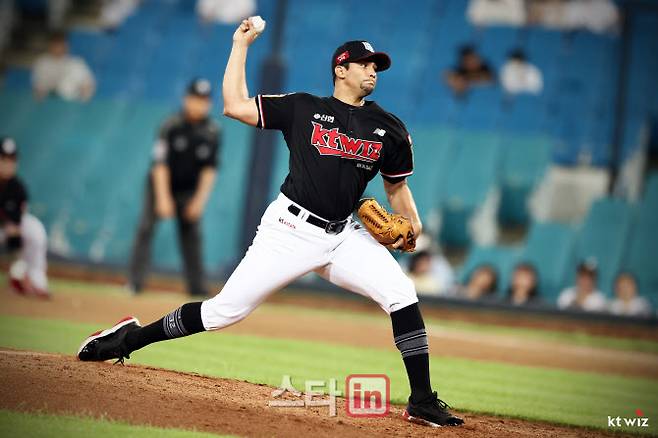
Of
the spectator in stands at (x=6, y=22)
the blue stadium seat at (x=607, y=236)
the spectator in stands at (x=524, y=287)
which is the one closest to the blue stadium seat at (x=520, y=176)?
the blue stadium seat at (x=607, y=236)

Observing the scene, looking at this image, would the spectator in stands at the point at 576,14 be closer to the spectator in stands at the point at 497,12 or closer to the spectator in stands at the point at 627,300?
the spectator in stands at the point at 497,12

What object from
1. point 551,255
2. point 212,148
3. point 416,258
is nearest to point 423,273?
point 416,258

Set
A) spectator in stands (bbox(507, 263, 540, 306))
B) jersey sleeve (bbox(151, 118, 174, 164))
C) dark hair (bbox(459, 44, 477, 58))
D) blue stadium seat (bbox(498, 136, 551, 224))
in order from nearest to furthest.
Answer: jersey sleeve (bbox(151, 118, 174, 164)) < spectator in stands (bbox(507, 263, 540, 306)) < blue stadium seat (bbox(498, 136, 551, 224)) < dark hair (bbox(459, 44, 477, 58))

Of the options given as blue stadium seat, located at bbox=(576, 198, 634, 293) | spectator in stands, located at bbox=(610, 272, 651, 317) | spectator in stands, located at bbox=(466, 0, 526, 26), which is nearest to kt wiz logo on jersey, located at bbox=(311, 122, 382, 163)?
spectator in stands, located at bbox=(610, 272, 651, 317)

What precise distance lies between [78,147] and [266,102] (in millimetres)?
12280

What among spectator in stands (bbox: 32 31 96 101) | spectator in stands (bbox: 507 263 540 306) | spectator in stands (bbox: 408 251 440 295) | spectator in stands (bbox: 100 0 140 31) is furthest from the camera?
spectator in stands (bbox: 100 0 140 31)

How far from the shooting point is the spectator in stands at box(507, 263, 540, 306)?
13.9 meters

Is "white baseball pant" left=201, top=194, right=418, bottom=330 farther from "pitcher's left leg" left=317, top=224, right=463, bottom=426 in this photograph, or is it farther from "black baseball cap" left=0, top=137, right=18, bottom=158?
"black baseball cap" left=0, top=137, right=18, bottom=158

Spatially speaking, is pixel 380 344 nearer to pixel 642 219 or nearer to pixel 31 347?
pixel 31 347

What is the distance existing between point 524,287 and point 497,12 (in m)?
5.50

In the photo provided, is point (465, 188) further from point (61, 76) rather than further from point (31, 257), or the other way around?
point (61, 76)

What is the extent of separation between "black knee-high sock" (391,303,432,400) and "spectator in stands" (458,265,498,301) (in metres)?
8.76

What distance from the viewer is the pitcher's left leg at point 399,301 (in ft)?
17.2

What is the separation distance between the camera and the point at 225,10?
58.4 feet
